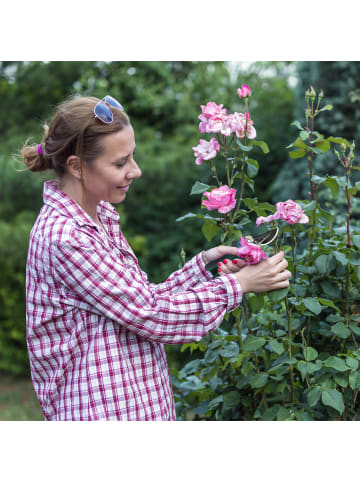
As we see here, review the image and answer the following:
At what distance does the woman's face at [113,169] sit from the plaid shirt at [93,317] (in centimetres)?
A: 9

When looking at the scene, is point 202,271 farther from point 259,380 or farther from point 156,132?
point 156,132

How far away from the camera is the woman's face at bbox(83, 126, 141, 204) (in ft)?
4.70

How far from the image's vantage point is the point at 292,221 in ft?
4.82

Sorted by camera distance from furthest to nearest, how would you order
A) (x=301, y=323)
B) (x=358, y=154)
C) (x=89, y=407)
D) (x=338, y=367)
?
(x=358, y=154), (x=301, y=323), (x=338, y=367), (x=89, y=407)

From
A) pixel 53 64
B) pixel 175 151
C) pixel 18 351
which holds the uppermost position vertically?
pixel 53 64

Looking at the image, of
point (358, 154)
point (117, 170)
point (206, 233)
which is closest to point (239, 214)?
point (206, 233)

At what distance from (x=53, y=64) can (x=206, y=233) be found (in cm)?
466

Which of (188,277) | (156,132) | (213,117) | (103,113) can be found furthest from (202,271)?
(156,132)

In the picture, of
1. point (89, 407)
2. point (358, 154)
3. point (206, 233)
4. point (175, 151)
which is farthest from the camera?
point (175, 151)

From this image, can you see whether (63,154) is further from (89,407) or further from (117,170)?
(89,407)

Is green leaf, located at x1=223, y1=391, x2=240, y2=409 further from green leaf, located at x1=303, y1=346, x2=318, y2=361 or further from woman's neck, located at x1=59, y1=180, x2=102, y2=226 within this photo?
woman's neck, located at x1=59, y1=180, x2=102, y2=226

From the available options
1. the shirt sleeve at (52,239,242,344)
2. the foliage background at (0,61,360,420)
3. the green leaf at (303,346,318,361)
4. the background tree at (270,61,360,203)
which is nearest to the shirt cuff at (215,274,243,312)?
the shirt sleeve at (52,239,242,344)

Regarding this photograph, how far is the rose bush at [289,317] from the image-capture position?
5.12ft

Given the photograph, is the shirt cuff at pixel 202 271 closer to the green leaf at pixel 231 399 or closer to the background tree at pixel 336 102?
the green leaf at pixel 231 399
